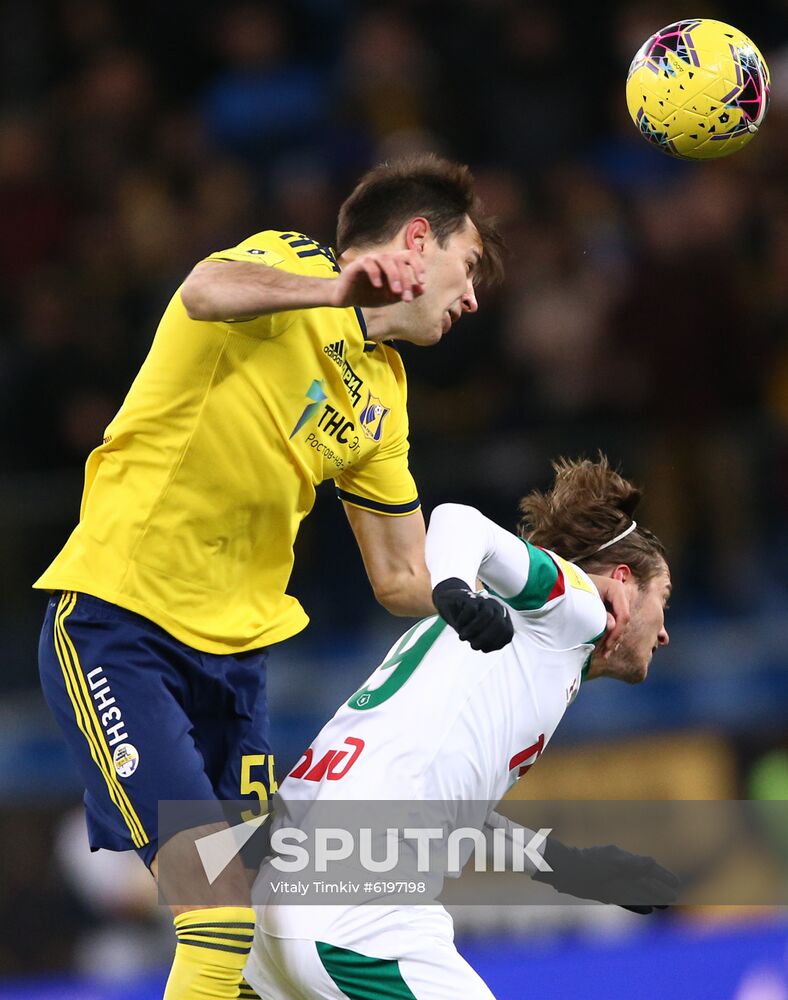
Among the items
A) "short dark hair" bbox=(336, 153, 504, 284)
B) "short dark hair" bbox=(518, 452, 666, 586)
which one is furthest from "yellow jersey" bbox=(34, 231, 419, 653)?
"short dark hair" bbox=(518, 452, 666, 586)

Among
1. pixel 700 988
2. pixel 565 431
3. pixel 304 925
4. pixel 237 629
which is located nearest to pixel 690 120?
pixel 237 629

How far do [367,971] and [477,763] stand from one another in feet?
1.79

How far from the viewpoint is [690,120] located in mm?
4867

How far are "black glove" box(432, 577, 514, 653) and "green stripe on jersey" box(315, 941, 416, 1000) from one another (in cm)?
82

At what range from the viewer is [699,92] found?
4871mm

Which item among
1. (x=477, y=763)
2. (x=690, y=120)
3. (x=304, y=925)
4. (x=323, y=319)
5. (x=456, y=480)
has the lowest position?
(x=456, y=480)

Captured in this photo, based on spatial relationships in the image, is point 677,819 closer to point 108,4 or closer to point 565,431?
point 565,431

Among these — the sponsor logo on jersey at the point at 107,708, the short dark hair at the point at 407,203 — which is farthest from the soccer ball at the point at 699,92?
the sponsor logo on jersey at the point at 107,708

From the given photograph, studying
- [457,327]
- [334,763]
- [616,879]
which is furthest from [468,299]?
[457,327]

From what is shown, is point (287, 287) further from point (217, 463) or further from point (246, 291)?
point (217, 463)

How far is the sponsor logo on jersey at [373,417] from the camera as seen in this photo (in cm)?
454

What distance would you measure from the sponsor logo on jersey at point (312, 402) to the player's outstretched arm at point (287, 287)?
35 cm

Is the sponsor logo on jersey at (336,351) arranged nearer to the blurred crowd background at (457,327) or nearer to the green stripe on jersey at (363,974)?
the green stripe on jersey at (363,974)

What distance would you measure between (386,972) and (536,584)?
939 mm
